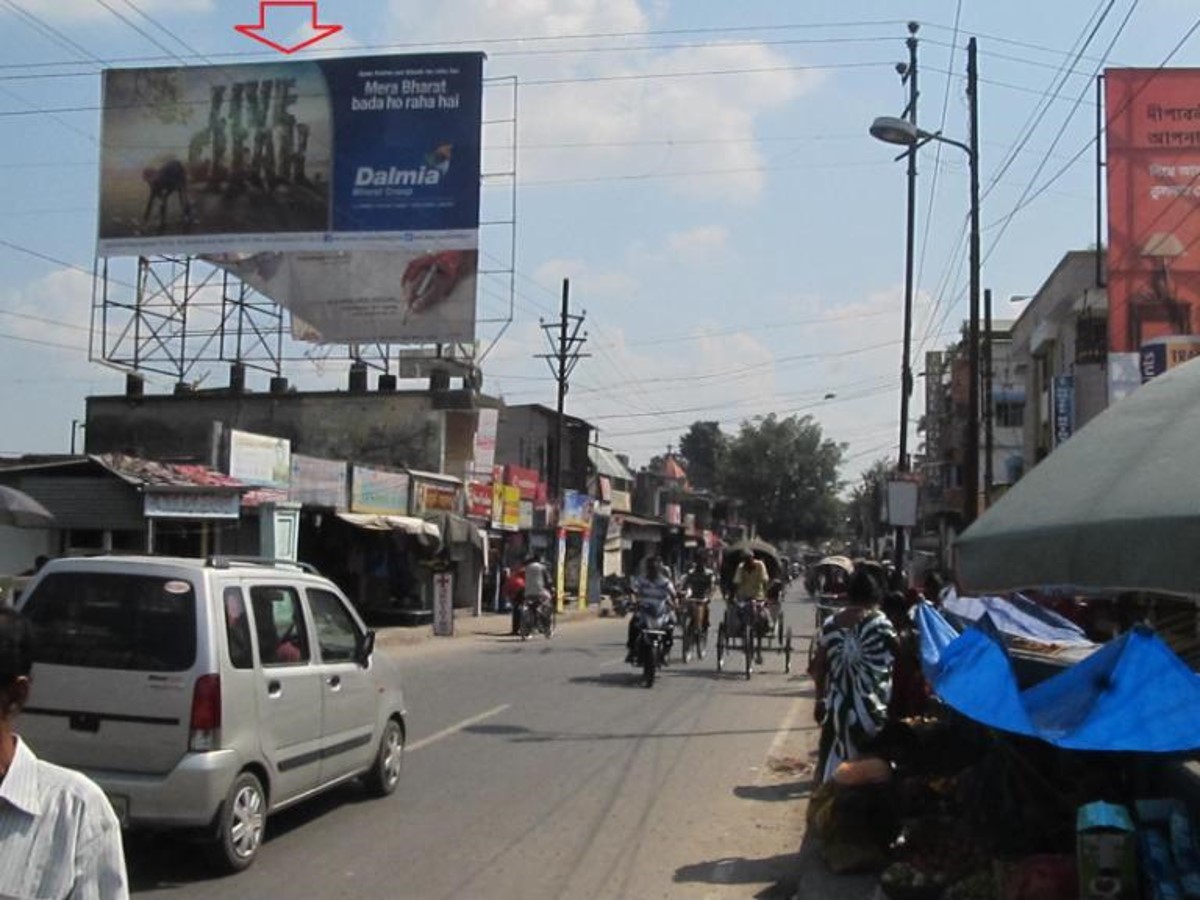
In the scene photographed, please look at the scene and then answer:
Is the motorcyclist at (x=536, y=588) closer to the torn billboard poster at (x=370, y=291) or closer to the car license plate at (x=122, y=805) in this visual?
the torn billboard poster at (x=370, y=291)

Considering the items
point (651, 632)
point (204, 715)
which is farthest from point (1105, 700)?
point (651, 632)

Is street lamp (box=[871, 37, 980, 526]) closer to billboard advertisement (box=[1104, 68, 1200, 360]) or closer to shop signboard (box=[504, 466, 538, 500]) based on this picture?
billboard advertisement (box=[1104, 68, 1200, 360])

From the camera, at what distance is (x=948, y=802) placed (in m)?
6.81

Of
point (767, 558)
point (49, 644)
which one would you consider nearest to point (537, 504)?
point (767, 558)

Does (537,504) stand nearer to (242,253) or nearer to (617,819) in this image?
(242,253)

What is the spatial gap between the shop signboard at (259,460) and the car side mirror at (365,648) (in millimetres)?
14399

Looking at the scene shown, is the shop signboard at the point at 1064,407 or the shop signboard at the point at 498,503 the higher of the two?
the shop signboard at the point at 1064,407

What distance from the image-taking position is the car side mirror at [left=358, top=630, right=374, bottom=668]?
9141 mm

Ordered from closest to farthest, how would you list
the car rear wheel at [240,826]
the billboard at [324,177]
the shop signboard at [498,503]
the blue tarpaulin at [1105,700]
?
the blue tarpaulin at [1105,700] < the car rear wheel at [240,826] < the billboard at [324,177] < the shop signboard at [498,503]

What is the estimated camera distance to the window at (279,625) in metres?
7.67

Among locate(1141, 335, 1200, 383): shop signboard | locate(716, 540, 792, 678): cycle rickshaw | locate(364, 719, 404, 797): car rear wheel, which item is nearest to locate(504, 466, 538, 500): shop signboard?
locate(716, 540, 792, 678): cycle rickshaw

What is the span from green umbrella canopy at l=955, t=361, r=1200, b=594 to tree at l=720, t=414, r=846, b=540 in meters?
91.8

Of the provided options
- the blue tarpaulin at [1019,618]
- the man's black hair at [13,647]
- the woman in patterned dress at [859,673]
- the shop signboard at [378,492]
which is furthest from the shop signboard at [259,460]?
the man's black hair at [13,647]

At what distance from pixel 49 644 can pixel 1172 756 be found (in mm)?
5843
